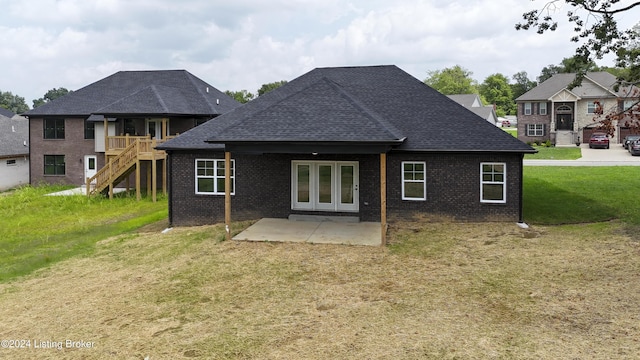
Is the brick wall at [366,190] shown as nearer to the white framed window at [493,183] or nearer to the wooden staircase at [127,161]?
the white framed window at [493,183]

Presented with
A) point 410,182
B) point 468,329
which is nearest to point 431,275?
point 468,329

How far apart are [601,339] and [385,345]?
341cm

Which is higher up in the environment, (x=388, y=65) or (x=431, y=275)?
(x=388, y=65)

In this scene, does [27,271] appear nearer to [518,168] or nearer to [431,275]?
[431,275]

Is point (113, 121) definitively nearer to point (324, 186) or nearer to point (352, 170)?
point (324, 186)

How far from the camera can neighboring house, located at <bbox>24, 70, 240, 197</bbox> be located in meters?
26.9

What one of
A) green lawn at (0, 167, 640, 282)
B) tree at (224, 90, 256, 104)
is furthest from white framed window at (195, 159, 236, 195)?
tree at (224, 90, 256, 104)

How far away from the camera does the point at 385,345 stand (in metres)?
7.59

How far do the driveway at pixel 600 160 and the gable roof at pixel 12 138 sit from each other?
119ft

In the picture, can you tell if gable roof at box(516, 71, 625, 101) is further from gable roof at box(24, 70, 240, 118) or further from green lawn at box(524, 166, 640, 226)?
gable roof at box(24, 70, 240, 118)

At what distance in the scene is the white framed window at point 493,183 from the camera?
54.0 feet

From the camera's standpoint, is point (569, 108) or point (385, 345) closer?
point (385, 345)

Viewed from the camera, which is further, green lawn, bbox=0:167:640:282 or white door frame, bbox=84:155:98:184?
white door frame, bbox=84:155:98:184

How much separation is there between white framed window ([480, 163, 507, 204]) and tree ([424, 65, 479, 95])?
8768 cm
